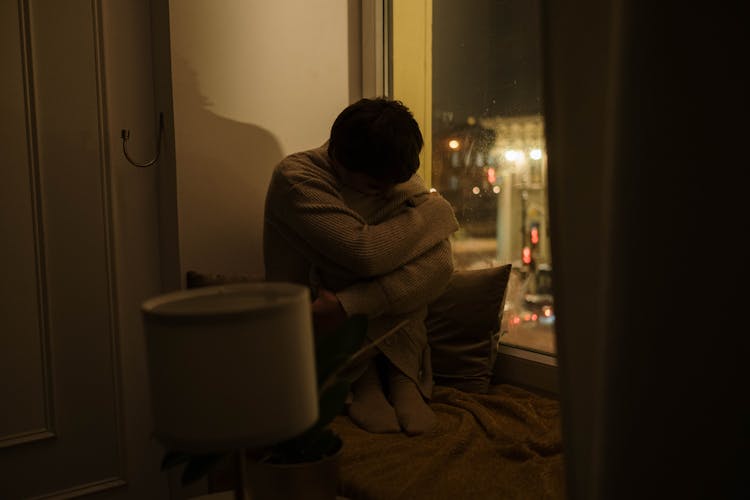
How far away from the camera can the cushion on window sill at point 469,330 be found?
161cm

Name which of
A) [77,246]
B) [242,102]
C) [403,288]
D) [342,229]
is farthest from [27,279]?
[403,288]

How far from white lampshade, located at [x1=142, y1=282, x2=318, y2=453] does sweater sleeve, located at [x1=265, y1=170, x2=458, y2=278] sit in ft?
2.43

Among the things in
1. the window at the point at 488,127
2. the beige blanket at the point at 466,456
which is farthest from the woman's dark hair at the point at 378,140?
the beige blanket at the point at 466,456

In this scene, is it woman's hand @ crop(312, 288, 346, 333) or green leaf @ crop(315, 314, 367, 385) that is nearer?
green leaf @ crop(315, 314, 367, 385)

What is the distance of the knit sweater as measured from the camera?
4.42 feet

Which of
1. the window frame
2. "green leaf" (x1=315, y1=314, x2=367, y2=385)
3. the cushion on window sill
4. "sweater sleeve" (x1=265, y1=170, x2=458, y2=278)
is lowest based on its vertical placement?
the cushion on window sill

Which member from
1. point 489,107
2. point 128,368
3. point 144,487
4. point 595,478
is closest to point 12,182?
point 128,368

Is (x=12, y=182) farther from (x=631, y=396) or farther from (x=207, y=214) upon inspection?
(x=631, y=396)

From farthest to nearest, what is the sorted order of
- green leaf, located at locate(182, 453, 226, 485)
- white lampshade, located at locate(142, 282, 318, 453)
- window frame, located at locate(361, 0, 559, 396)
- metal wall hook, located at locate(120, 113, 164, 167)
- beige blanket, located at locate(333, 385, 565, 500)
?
window frame, located at locate(361, 0, 559, 396) → metal wall hook, located at locate(120, 113, 164, 167) → beige blanket, located at locate(333, 385, 565, 500) → green leaf, located at locate(182, 453, 226, 485) → white lampshade, located at locate(142, 282, 318, 453)

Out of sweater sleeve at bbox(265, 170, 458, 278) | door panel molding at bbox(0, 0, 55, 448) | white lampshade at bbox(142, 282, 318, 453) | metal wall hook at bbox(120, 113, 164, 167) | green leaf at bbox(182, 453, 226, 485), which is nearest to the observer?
white lampshade at bbox(142, 282, 318, 453)

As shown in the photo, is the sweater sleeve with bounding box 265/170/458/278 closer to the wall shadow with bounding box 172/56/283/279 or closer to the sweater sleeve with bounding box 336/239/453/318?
the sweater sleeve with bounding box 336/239/453/318

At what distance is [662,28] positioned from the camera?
1.67ft

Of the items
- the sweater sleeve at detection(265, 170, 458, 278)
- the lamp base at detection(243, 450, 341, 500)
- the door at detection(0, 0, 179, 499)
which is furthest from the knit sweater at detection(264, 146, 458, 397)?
the lamp base at detection(243, 450, 341, 500)

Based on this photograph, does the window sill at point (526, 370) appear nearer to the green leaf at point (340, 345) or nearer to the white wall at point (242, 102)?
the white wall at point (242, 102)
